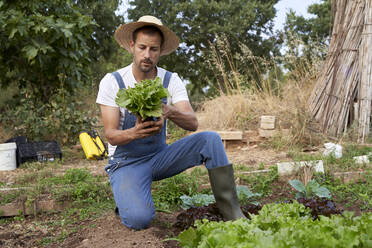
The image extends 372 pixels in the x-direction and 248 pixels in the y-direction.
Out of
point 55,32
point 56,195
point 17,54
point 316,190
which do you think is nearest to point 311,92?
point 316,190

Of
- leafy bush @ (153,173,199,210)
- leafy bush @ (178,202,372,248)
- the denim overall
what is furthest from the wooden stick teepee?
leafy bush @ (178,202,372,248)

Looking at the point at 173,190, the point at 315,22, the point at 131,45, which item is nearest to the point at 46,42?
the point at 131,45

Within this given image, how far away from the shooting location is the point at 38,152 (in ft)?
18.8

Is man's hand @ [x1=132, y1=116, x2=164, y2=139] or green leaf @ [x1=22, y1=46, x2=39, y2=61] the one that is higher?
green leaf @ [x1=22, y1=46, x2=39, y2=61]

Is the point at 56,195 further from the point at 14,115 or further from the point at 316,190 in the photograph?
the point at 14,115

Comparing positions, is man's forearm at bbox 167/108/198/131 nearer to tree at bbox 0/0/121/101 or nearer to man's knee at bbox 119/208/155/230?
man's knee at bbox 119/208/155/230

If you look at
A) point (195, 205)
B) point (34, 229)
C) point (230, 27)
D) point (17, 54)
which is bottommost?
point (34, 229)

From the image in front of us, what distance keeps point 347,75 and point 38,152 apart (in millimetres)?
5337

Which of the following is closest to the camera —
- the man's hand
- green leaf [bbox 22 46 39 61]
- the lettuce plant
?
the lettuce plant

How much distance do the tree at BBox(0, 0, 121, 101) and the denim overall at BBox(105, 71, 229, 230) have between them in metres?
3.02

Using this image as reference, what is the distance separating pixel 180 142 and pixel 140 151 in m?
0.36

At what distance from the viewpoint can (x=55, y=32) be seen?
19.0 ft

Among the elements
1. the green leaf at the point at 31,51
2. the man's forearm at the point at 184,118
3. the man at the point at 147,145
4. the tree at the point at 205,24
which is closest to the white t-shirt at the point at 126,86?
the man at the point at 147,145

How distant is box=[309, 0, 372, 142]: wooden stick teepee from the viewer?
6277 mm
